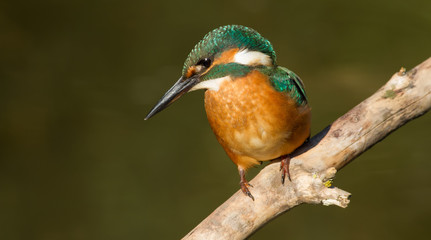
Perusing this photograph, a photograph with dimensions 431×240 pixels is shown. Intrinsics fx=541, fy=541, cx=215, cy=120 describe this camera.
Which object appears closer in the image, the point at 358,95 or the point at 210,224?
the point at 210,224

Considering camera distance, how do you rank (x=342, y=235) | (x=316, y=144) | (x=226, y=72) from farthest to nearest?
(x=342, y=235) → (x=316, y=144) → (x=226, y=72)

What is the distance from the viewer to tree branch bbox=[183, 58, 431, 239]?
6.44 ft

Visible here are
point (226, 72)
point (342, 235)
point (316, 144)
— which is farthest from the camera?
point (342, 235)

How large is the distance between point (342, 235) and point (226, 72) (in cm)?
218

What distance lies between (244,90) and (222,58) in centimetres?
14

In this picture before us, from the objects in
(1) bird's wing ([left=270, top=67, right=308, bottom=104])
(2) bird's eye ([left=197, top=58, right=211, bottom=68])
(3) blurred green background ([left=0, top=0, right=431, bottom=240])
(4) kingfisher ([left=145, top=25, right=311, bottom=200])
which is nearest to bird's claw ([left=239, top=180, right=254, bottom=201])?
(4) kingfisher ([left=145, top=25, right=311, bottom=200])

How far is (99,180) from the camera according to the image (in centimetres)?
382

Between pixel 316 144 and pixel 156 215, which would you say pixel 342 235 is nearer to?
pixel 156 215

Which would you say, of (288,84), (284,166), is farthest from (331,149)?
(288,84)

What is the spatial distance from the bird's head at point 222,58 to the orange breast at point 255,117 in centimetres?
4

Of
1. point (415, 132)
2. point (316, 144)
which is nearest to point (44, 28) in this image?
point (316, 144)

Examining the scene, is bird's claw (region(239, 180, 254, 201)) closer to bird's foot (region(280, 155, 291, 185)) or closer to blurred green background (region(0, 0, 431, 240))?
bird's foot (region(280, 155, 291, 185))

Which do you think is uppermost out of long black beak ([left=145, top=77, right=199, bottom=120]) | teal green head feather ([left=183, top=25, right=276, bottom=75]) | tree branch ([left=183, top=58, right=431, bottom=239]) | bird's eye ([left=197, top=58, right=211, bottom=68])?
teal green head feather ([left=183, top=25, right=276, bottom=75])

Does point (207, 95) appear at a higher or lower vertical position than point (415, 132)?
higher
